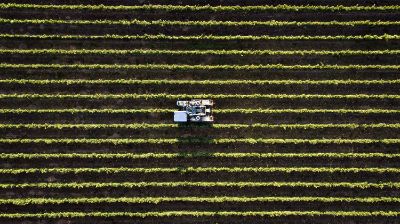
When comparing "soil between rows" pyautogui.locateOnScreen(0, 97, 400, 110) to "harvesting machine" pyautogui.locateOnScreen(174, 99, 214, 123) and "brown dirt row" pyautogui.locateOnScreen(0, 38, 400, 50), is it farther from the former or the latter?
"brown dirt row" pyautogui.locateOnScreen(0, 38, 400, 50)

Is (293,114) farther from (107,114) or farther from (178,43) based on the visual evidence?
(107,114)

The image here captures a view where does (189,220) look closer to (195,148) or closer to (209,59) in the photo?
(195,148)

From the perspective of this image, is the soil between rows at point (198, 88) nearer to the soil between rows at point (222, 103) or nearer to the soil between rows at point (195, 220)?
the soil between rows at point (222, 103)

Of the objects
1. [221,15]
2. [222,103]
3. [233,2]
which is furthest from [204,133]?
[233,2]

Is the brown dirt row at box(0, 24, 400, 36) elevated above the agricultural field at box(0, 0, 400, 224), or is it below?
above

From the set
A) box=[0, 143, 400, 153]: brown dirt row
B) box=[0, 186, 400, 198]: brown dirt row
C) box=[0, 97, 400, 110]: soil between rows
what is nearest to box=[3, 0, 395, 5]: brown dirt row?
box=[0, 97, 400, 110]: soil between rows

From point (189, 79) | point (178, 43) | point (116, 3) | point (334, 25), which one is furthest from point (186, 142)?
point (334, 25)

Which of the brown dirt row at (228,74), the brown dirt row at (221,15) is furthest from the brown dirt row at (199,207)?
the brown dirt row at (221,15)
